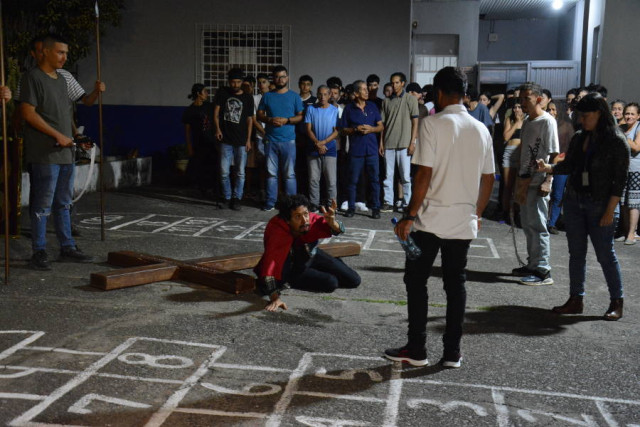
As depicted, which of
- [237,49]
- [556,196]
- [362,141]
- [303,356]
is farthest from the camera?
[237,49]

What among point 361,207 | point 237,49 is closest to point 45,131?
point 361,207

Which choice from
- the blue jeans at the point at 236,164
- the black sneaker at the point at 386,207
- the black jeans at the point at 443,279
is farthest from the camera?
the black sneaker at the point at 386,207

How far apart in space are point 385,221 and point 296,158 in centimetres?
219

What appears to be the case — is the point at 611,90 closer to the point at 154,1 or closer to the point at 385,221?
the point at 385,221

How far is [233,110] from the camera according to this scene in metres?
10.7

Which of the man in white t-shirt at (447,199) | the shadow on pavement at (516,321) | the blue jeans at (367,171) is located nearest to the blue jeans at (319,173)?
the blue jeans at (367,171)

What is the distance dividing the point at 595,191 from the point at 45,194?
491 cm

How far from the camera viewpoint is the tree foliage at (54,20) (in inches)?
584

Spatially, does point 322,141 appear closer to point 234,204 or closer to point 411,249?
point 234,204

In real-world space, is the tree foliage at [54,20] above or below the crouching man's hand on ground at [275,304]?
above

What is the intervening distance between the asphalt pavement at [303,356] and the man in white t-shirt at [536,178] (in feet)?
0.89

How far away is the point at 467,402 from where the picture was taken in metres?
3.98

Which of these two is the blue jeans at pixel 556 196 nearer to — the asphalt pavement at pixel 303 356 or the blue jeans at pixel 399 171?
the blue jeans at pixel 399 171

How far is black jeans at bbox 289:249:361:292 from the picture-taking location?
6.28 metres
